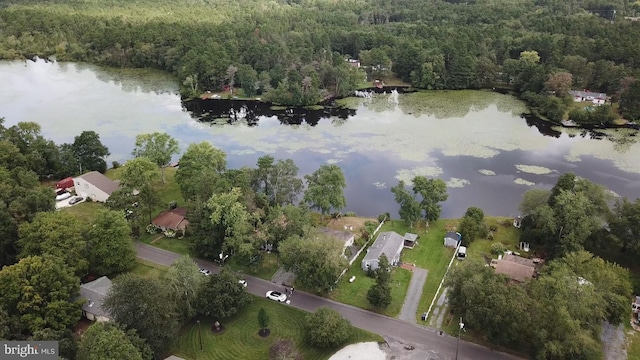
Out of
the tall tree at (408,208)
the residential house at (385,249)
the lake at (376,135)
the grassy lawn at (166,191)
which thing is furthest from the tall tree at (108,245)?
the tall tree at (408,208)

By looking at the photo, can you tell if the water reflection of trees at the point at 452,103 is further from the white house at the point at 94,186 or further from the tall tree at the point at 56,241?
the tall tree at the point at 56,241

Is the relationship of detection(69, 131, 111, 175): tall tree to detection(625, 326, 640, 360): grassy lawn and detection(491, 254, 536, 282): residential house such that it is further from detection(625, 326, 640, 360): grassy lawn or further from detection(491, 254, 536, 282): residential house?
detection(625, 326, 640, 360): grassy lawn

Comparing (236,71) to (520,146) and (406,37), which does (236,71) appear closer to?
(406,37)

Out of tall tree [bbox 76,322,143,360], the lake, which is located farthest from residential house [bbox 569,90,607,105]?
tall tree [bbox 76,322,143,360]

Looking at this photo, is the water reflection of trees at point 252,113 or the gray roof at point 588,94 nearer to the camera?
the water reflection of trees at point 252,113

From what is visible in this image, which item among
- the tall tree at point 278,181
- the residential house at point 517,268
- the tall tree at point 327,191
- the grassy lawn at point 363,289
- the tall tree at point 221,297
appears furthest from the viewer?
the tall tree at point 278,181

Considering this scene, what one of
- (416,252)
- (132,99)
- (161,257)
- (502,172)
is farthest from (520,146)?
(132,99)
